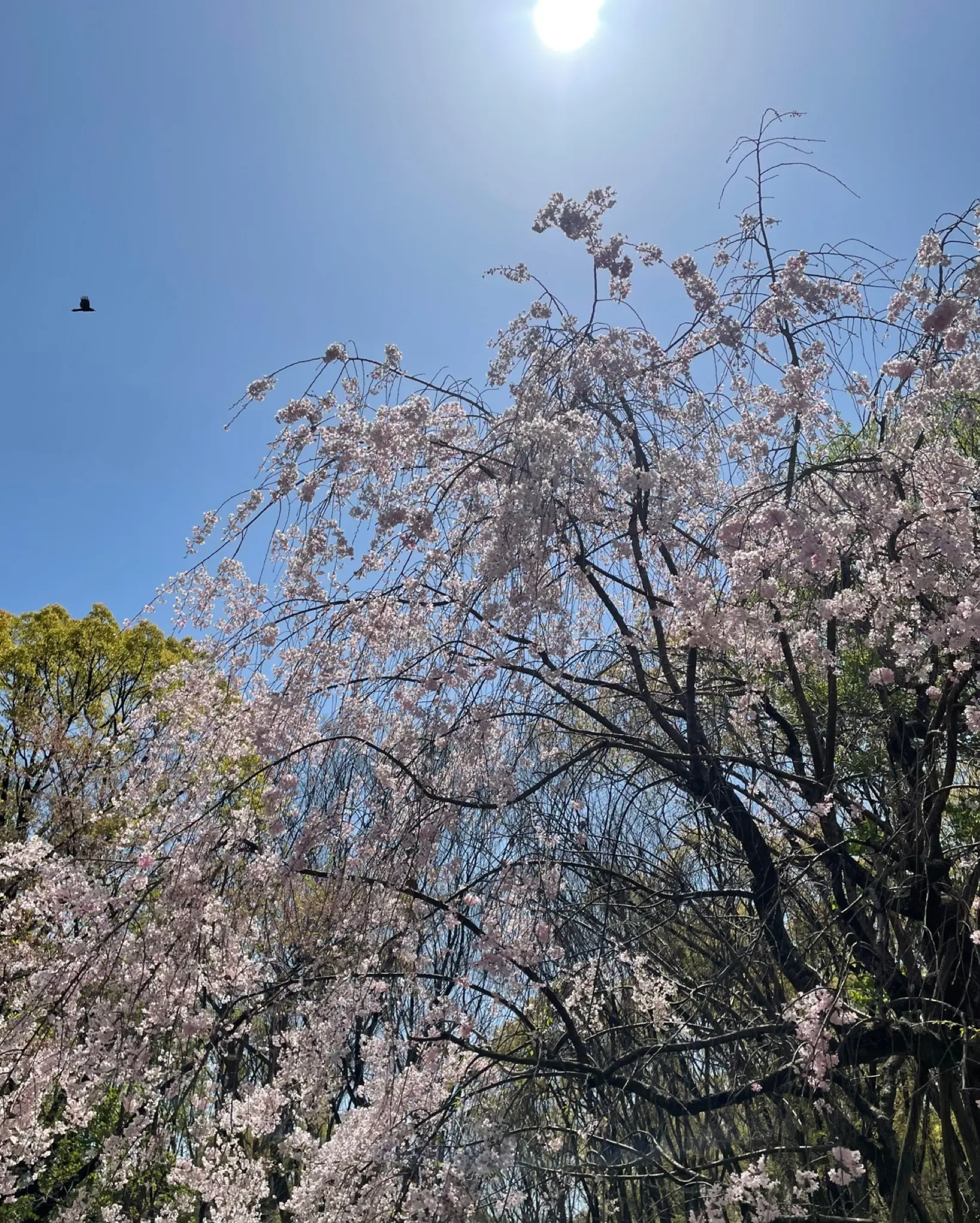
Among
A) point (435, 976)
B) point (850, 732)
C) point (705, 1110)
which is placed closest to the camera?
point (705, 1110)

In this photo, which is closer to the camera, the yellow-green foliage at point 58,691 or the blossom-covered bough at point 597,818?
the blossom-covered bough at point 597,818

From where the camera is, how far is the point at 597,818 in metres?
3.30

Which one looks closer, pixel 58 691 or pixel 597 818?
pixel 597 818

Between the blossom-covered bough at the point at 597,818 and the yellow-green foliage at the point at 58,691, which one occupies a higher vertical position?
the yellow-green foliage at the point at 58,691

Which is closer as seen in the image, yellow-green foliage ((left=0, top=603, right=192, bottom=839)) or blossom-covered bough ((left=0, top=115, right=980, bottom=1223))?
blossom-covered bough ((left=0, top=115, right=980, bottom=1223))

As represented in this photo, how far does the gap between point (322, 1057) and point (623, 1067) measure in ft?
4.50

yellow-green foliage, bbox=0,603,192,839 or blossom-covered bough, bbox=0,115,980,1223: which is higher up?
yellow-green foliage, bbox=0,603,192,839

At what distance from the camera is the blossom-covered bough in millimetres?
2787

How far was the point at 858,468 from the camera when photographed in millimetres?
2967

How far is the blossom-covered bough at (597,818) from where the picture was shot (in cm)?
279

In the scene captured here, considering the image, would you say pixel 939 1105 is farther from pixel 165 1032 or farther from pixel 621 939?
pixel 165 1032

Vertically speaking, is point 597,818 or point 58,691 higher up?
point 58,691

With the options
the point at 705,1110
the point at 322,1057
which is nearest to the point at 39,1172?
the point at 322,1057

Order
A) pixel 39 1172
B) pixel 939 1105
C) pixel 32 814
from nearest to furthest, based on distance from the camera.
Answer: pixel 939 1105, pixel 39 1172, pixel 32 814
